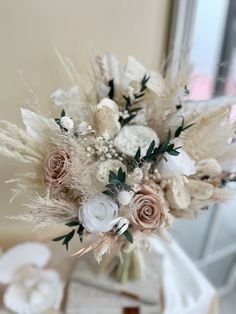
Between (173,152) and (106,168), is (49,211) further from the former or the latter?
(173,152)

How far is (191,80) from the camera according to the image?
901 millimetres

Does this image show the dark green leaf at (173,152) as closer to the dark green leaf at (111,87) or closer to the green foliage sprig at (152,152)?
the green foliage sprig at (152,152)

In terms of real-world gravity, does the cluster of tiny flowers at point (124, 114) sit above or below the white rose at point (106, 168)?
above

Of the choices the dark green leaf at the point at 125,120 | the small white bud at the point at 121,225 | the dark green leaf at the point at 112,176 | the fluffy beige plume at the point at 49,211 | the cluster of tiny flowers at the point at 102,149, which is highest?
the dark green leaf at the point at 125,120

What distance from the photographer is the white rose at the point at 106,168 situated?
712mm

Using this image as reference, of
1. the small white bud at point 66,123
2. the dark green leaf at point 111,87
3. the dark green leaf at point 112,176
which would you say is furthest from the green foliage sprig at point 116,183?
the dark green leaf at point 111,87

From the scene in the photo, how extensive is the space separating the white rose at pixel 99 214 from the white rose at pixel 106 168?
0.04 metres

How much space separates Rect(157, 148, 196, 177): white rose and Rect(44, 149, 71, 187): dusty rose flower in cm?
19

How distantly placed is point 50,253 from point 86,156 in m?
0.40

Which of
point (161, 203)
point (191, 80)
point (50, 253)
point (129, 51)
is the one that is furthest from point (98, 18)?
point (50, 253)

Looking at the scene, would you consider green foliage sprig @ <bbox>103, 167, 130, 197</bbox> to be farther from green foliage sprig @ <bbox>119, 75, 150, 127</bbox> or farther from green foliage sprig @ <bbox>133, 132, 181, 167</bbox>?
green foliage sprig @ <bbox>119, 75, 150, 127</bbox>

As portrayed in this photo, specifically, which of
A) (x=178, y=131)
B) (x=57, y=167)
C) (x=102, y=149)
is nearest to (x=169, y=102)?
(x=178, y=131)

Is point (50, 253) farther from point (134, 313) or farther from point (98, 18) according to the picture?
point (98, 18)

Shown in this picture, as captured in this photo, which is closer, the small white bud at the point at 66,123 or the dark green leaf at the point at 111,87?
the small white bud at the point at 66,123
